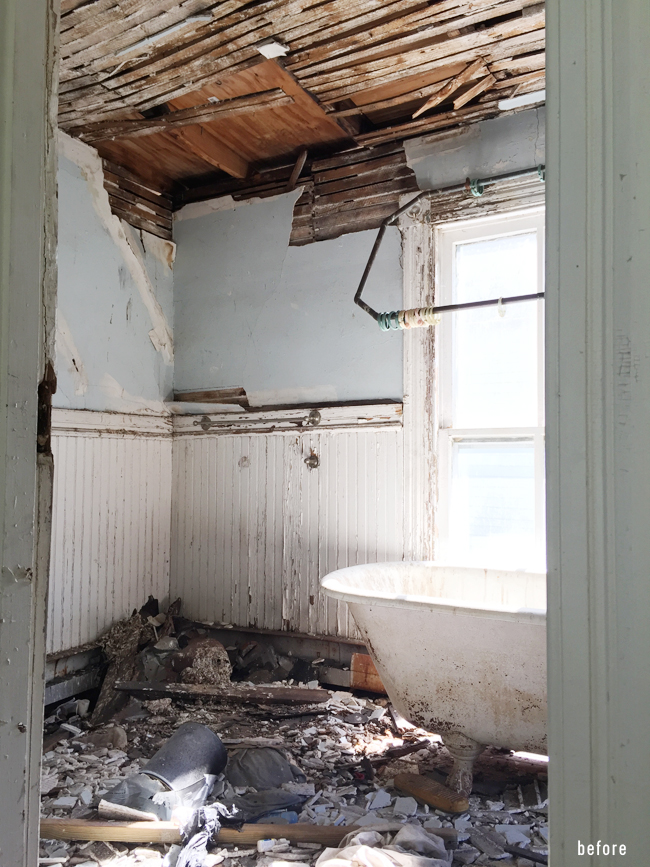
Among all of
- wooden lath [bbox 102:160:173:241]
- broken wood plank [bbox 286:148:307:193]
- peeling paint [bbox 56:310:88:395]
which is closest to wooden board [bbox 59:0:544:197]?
broken wood plank [bbox 286:148:307:193]

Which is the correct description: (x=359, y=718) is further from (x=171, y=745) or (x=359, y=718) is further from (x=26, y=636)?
(x=26, y=636)

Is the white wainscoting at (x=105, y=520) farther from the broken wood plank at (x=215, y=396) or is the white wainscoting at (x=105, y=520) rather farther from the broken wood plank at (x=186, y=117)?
the broken wood plank at (x=186, y=117)

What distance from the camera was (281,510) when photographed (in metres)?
3.62

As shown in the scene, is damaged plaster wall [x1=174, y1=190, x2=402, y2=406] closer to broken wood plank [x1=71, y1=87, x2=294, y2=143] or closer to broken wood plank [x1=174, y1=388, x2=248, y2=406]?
broken wood plank [x1=174, y1=388, x2=248, y2=406]

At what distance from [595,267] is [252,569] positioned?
3322 mm

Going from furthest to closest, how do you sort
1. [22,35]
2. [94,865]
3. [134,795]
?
[134,795]
[94,865]
[22,35]

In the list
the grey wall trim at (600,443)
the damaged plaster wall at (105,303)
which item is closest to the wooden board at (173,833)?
the grey wall trim at (600,443)

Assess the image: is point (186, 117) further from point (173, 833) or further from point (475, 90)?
point (173, 833)

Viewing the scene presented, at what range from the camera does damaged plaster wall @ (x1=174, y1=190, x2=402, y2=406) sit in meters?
3.39

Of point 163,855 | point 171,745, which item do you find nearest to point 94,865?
point 163,855

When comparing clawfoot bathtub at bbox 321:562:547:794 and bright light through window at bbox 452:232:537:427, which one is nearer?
clawfoot bathtub at bbox 321:562:547:794

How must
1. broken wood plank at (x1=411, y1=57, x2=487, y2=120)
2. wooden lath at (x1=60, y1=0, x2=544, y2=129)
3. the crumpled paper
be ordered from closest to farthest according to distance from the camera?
the crumpled paper < wooden lath at (x1=60, y1=0, x2=544, y2=129) < broken wood plank at (x1=411, y1=57, x2=487, y2=120)

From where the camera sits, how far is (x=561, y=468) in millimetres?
596

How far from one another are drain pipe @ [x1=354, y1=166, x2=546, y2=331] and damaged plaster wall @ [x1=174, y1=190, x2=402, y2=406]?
0.25ft
